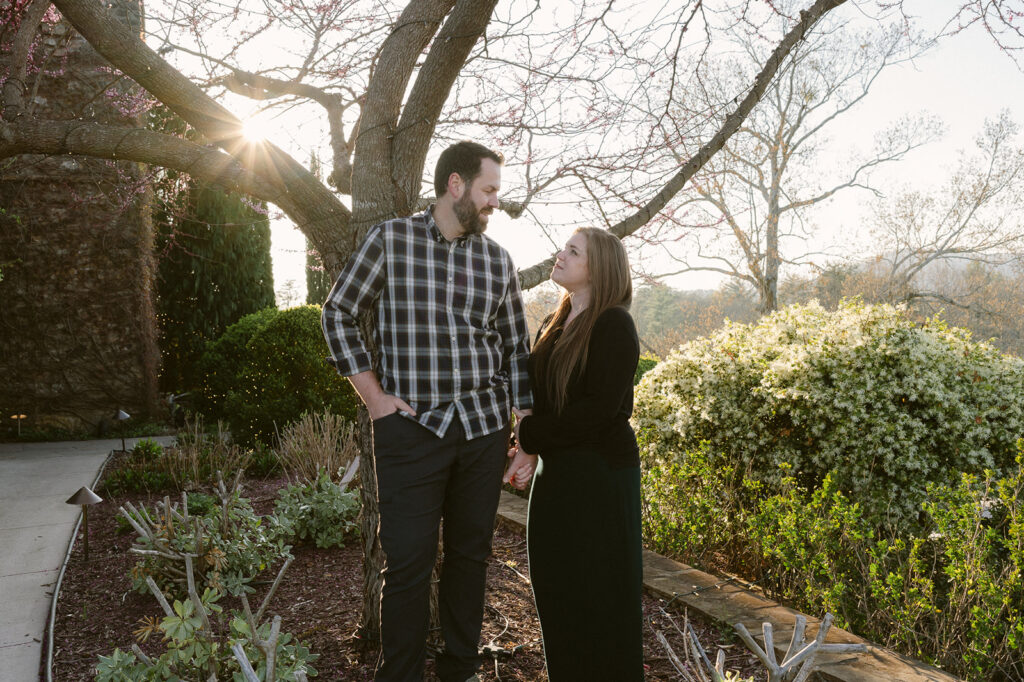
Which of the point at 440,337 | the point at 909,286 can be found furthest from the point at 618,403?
the point at 909,286

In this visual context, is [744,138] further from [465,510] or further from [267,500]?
[465,510]

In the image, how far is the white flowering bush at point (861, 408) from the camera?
3889mm

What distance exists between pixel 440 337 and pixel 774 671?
1.36m

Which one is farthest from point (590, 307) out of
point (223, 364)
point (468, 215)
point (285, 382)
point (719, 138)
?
point (223, 364)

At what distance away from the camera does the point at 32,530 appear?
175 inches

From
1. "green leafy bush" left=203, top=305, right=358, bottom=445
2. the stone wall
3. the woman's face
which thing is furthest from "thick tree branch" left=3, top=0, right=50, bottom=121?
the stone wall

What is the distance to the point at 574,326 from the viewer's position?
231 cm

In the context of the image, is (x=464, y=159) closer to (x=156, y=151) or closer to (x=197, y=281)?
(x=156, y=151)

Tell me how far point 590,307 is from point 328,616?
6.55 feet

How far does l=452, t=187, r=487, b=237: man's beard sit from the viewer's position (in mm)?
2328

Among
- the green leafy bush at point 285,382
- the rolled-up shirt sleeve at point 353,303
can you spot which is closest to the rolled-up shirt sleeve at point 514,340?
the rolled-up shirt sleeve at point 353,303

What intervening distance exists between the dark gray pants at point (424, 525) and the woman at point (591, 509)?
8.1 inches

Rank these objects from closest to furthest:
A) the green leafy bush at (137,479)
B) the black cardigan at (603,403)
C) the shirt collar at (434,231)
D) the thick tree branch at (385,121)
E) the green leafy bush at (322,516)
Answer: the black cardigan at (603,403) → the shirt collar at (434,231) → the thick tree branch at (385,121) → the green leafy bush at (322,516) → the green leafy bush at (137,479)

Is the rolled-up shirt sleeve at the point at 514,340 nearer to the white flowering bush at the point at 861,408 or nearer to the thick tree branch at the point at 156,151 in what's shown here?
the thick tree branch at the point at 156,151
